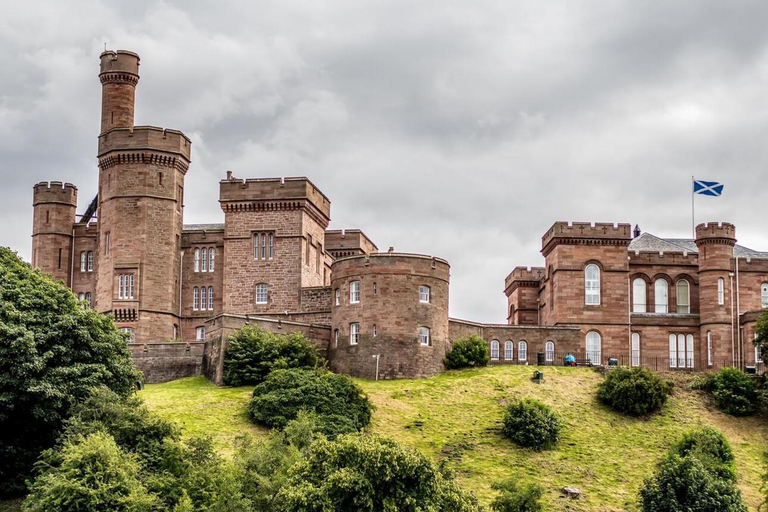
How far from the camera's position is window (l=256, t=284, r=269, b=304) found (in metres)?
74.4

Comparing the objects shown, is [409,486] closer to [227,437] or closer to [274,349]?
[227,437]

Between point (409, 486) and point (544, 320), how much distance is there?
3896 centimetres

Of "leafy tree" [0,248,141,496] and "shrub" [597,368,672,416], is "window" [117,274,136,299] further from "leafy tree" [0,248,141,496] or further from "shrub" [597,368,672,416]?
"shrub" [597,368,672,416]

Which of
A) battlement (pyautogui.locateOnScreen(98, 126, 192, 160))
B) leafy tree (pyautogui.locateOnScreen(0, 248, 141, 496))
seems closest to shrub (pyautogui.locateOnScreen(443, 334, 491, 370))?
leafy tree (pyautogui.locateOnScreen(0, 248, 141, 496))

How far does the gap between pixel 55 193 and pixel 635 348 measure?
38380 mm

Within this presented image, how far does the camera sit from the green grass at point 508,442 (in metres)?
53.7

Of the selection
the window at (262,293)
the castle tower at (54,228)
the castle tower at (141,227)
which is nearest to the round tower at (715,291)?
the window at (262,293)

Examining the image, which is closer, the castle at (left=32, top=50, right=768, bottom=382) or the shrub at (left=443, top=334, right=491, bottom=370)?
the shrub at (left=443, top=334, right=491, bottom=370)

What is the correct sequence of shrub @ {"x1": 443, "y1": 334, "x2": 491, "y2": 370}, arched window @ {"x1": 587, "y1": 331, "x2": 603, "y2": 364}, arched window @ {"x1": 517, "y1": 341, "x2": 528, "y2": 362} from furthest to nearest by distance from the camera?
arched window @ {"x1": 587, "y1": 331, "x2": 603, "y2": 364} → arched window @ {"x1": 517, "y1": 341, "x2": 528, "y2": 362} → shrub @ {"x1": 443, "y1": 334, "x2": 491, "y2": 370}

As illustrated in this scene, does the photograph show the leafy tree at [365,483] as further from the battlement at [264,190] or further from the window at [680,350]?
the battlement at [264,190]

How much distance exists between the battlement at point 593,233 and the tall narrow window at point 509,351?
6910 millimetres

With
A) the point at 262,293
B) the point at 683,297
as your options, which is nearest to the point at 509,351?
the point at 683,297

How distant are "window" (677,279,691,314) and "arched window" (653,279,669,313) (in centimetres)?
73

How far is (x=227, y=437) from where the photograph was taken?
2154 inches
